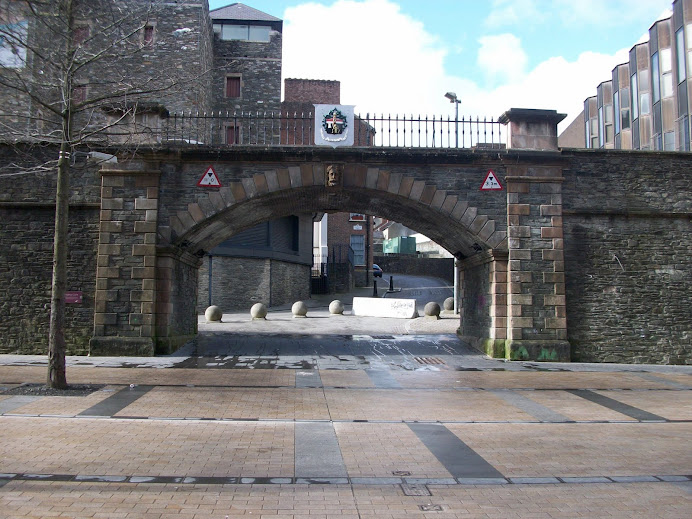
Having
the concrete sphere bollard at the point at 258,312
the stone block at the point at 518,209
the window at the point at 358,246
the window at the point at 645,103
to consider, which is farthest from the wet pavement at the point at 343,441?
the window at the point at 645,103

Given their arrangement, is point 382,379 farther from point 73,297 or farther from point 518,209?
point 73,297

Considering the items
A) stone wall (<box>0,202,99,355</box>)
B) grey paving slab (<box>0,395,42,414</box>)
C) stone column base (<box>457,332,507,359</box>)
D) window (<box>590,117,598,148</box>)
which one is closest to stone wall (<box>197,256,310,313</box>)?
stone wall (<box>0,202,99,355</box>)

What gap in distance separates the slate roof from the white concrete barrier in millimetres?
21410

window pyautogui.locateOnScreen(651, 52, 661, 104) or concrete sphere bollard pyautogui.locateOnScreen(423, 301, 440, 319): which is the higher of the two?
window pyautogui.locateOnScreen(651, 52, 661, 104)

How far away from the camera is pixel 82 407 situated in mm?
8500

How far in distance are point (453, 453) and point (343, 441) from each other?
1295mm

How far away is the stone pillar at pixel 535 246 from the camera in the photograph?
14.4 m

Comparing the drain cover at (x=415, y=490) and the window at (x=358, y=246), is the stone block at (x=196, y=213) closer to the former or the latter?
the drain cover at (x=415, y=490)

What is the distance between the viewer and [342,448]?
6.64 metres

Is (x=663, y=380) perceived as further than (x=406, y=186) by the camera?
No

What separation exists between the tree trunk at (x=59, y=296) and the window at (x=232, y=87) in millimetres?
28259

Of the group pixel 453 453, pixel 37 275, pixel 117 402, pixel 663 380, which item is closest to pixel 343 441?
pixel 453 453

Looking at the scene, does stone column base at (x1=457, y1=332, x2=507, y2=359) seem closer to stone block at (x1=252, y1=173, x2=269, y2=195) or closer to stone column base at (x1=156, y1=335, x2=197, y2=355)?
stone block at (x1=252, y1=173, x2=269, y2=195)

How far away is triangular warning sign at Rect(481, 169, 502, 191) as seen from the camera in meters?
14.9
